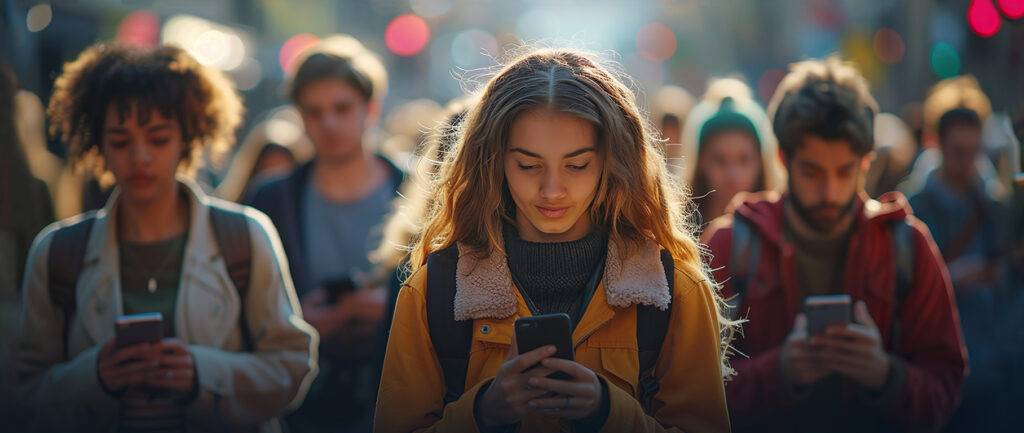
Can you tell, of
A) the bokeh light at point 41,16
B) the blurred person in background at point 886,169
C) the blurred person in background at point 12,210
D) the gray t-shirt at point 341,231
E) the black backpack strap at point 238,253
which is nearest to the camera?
the black backpack strap at point 238,253

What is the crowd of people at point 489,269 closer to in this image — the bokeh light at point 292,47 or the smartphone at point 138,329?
the smartphone at point 138,329

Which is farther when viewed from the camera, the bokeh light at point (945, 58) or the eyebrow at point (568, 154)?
the bokeh light at point (945, 58)

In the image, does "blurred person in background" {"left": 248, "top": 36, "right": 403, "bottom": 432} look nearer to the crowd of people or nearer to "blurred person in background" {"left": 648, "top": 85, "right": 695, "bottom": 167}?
the crowd of people

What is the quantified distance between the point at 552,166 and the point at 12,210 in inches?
126

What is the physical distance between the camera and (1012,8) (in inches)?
200

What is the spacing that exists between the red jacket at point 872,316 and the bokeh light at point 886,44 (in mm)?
29188

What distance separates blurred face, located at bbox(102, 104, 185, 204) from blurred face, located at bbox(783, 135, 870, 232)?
266 centimetres

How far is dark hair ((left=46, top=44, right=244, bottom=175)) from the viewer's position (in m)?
3.53

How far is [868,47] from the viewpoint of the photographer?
32844mm

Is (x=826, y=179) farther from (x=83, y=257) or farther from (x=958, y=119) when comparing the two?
(x=958, y=119)

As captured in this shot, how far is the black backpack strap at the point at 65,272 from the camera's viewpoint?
346 centimetres

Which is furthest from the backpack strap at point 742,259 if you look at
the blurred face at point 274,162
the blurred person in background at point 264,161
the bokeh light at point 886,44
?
the bokeh light at point 886,44

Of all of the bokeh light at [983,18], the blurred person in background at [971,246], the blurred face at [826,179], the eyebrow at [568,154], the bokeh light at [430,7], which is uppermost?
the bokeh light at [430,7]

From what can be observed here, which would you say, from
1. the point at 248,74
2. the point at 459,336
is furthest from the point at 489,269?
the point at 248,74
